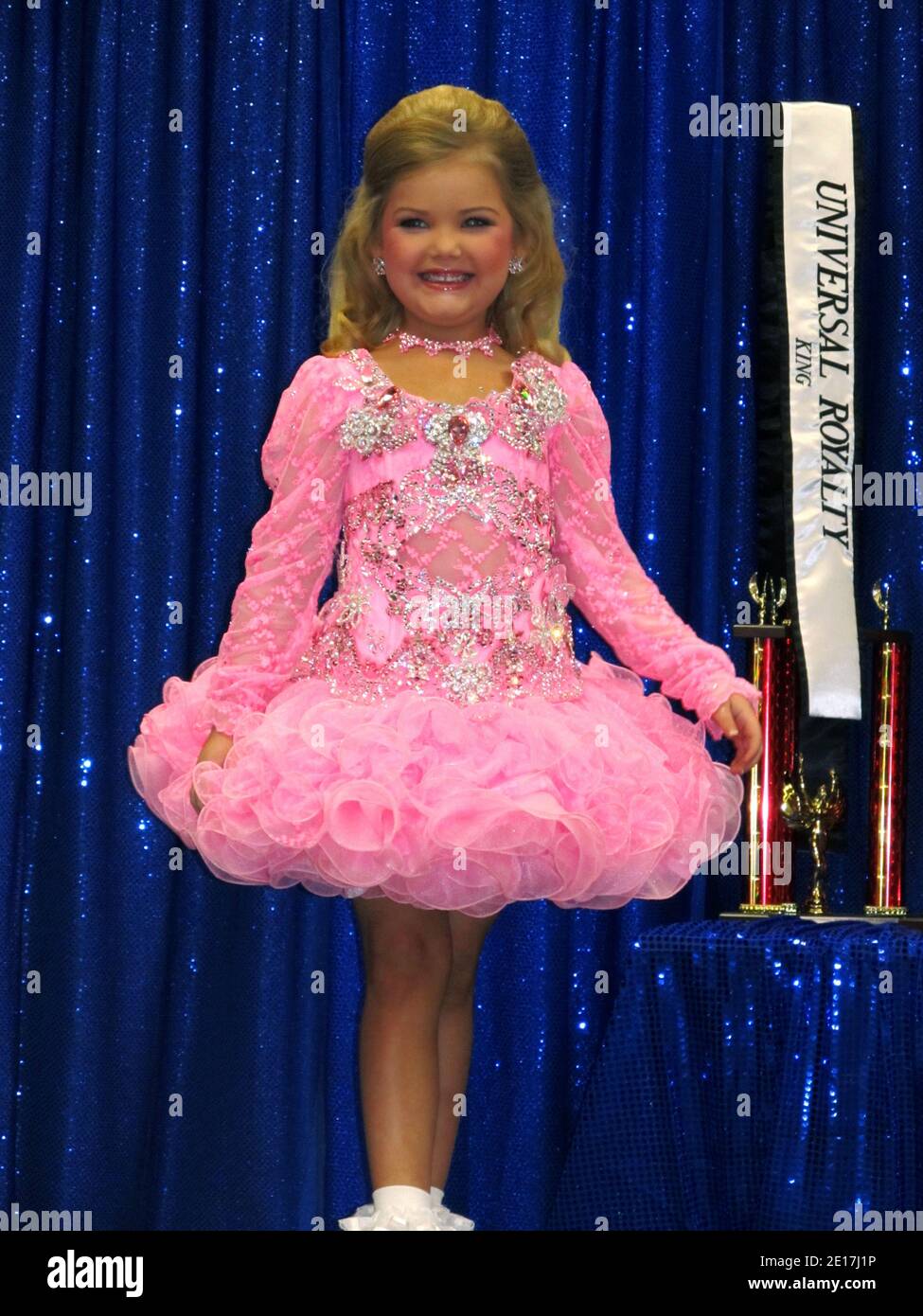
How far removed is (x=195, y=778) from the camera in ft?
8.39

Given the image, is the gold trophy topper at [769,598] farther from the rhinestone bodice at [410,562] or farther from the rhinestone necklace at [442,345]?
the rhinestone necklace at [442,345]

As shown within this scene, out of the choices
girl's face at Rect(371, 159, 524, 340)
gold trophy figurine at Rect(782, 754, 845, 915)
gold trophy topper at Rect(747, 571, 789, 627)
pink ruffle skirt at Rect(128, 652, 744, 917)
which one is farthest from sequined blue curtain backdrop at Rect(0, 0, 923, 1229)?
pink ruffle skirt at Rect(128, 652, 744, 917)

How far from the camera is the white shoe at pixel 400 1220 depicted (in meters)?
2.45

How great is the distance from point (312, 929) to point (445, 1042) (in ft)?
2.41

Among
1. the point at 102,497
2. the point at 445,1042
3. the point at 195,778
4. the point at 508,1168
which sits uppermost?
the point at 102,497

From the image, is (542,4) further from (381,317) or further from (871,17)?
(381,317)

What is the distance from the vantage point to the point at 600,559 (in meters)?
2.89

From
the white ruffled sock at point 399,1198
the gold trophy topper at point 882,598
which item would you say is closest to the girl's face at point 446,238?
the gold trophy topper at point 882,598

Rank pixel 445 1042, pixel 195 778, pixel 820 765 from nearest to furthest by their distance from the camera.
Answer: pixel 195 778 < pixel 445 1042 < pixel 820 765

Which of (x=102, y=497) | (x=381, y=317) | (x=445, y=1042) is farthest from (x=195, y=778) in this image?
(x=102, y=497)

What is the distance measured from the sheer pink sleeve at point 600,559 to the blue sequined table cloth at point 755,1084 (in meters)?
0.48

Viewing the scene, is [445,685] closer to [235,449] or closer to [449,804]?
[449,804]

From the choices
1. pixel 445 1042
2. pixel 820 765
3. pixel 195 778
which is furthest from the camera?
pixel 820 765

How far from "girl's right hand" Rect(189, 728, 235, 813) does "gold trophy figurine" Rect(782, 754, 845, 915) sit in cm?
119
